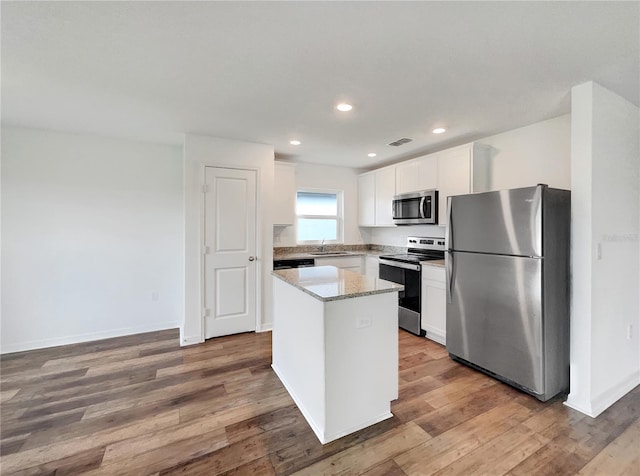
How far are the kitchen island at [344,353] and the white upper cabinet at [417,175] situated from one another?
6.99 feet

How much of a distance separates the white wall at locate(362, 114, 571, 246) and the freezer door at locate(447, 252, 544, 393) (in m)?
1.16

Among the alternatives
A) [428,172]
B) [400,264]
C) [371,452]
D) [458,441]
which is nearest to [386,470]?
[371,452]

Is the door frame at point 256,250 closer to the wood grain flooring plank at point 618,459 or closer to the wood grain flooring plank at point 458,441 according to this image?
the wood grain flooring plank at point 458,441

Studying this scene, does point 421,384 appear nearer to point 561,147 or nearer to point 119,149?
point 561,147

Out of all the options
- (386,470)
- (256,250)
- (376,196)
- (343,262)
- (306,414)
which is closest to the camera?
(386,470)

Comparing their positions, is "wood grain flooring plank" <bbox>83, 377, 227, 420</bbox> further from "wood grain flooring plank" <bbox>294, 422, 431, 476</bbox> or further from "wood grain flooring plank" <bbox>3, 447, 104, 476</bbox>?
"wood grain flooring plank" <bbox>294, 422, 431, 476</bbox>

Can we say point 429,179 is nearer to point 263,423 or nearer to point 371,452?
point 371,452

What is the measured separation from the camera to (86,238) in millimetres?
3482

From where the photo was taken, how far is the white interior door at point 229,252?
352cm

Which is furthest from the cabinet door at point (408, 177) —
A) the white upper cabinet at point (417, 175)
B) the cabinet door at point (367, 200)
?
the cabinet door at point (367, 200)

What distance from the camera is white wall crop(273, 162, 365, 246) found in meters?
4.69

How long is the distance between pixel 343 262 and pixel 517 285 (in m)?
2.48

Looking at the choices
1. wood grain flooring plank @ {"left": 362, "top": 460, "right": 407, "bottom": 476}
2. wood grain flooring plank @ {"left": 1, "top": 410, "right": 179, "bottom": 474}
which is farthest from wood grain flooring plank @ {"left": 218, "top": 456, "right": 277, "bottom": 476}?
wood grain flooring plank @ {"left": 1, "top": 410, "right": 179, "bottom": 474}

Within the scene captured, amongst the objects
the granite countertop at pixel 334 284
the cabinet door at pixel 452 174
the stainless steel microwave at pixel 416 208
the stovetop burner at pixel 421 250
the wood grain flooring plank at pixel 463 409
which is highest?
the cabinet door at pixel 452 174
